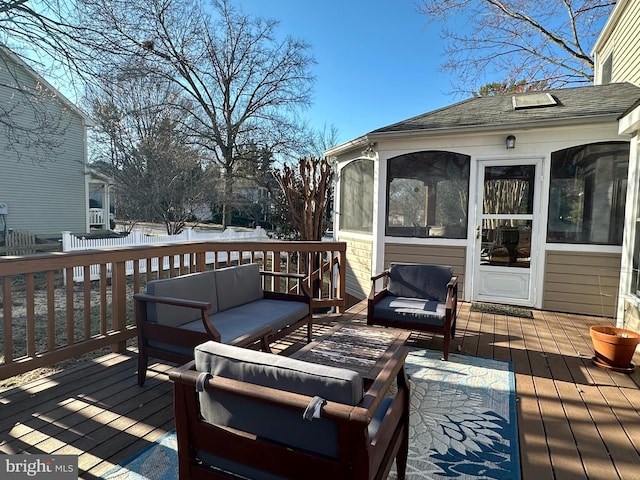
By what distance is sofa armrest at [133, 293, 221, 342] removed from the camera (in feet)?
8.01

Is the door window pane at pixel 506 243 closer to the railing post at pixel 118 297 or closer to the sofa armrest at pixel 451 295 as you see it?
the sofa armrest at pixel 451 295

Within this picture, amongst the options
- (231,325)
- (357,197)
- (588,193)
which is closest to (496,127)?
(588,193)

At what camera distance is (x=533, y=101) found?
18.7ft

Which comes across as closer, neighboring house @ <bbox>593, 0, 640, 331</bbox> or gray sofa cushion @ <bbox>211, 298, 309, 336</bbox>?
gray sofa cushion @ <bbox>211, 298, 309, 336</bbox>

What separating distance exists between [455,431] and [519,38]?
13724 millimetres

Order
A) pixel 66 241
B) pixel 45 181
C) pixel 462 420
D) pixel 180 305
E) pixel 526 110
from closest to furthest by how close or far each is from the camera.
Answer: pixel 462 420
pixel 180 305
pixel 526 110
pixel 66 241
pixel 45 181

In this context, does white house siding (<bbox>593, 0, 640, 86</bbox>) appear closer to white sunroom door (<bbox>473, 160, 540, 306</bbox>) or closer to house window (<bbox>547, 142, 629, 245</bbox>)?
house window (<bbox>547, 142, 629, 245</bbox>)

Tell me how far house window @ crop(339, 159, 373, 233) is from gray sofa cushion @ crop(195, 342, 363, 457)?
16.6 feet

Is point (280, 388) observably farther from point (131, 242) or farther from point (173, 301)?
point (131, 242)

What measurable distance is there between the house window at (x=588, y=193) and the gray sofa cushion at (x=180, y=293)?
15.2ft

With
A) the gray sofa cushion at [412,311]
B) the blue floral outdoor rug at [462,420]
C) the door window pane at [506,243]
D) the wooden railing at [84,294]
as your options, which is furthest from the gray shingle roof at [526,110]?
the blue floral outdoor rug at [462,420]

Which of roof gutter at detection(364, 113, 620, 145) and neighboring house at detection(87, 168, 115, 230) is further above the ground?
roof gutter at detection(364, 113, 620, 145)

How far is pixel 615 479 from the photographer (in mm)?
1878

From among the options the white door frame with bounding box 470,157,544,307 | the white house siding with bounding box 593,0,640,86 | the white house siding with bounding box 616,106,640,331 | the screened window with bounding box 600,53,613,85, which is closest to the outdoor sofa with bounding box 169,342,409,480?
the white house siding with bounding box 616,106,640,331
